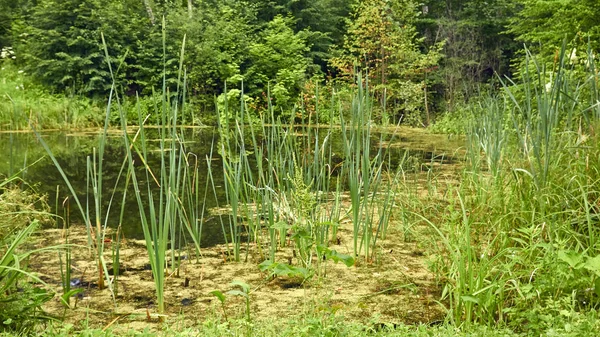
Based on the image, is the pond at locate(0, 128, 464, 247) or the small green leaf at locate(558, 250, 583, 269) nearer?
the small green leaf at locate(558, 250, 583, 269)

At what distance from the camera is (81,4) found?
1100 cm

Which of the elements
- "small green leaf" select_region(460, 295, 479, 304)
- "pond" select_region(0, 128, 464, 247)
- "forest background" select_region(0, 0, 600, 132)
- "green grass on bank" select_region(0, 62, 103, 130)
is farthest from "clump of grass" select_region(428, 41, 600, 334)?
"green grass on bank" select_region(0, 62, 103, 130)

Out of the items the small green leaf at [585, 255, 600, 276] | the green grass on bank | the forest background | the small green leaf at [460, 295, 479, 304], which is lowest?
the small green leaf at [460, 295, 479, 304]

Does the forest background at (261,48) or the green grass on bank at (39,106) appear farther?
the forest background at (261,48)

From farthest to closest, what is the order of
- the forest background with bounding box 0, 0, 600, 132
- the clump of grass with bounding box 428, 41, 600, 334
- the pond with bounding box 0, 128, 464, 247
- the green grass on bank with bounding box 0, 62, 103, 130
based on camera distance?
the forest background with bounding box 0, 0, 600, 132 → the green grass on bank with bounding box 0, 62, 103, 130 → the pond with bounding box 0, 128, 464, 247 → the clump of grass with bounding box 428, 41, 600, 334

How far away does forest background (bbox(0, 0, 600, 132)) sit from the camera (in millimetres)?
9939

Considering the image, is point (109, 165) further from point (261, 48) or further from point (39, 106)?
point (261, 48)

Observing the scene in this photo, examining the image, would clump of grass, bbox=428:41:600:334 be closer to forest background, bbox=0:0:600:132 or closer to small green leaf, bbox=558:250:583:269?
small green leaf, bbox=558:250:583:269

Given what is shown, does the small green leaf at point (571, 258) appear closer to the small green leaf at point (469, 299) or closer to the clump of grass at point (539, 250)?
the clump of grass at point (539, 250)

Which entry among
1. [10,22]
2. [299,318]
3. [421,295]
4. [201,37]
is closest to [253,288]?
[299,318]

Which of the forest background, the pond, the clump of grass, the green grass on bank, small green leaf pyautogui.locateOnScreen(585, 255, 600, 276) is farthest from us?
the forest background

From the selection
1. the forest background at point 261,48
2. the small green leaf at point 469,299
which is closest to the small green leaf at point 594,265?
the small green leaf at point 469,299

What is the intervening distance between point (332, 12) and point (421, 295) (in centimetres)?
1541

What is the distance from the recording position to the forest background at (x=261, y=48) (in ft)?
32.6
